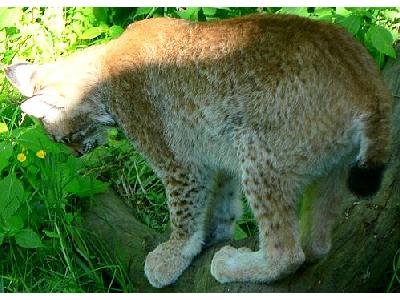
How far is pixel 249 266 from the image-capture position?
12.6 ft

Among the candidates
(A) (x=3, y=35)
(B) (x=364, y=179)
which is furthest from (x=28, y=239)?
(A) (x=3, y=35)

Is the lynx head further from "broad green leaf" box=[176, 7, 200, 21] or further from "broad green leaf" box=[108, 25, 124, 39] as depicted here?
"broad green leaf" box=[108, 25, 124, 39]

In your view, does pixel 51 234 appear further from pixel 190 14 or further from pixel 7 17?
pixel 7 17

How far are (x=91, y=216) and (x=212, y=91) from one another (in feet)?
3.52

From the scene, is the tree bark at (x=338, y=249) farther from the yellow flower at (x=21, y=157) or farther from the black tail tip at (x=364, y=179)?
the black tail tip at (x=364, y=179)

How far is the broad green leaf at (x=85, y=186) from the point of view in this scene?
449 centimetres

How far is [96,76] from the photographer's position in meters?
4.24

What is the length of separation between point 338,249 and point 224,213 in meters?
0.59

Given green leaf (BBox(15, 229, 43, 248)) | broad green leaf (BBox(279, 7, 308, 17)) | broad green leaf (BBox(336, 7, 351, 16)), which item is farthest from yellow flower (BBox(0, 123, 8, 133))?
broad green leaf (BBox(336, 7, 351, 16))

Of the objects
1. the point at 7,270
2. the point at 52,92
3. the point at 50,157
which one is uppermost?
the point at 52,92

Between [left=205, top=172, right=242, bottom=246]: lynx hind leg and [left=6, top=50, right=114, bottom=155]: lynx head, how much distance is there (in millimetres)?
623

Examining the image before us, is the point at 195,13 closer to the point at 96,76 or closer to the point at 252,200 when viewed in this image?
the point at 96,76

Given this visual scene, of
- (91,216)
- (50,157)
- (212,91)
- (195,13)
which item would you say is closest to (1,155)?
(50,157)

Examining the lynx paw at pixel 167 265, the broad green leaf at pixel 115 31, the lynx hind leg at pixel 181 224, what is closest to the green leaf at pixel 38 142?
the lynx hind leg at pixel 181 224
